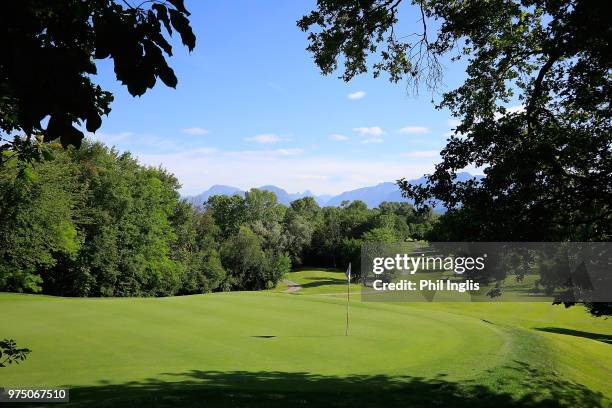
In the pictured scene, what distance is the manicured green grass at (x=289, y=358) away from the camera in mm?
9781

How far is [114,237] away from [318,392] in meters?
34.2

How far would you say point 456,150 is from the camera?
29.5 ft

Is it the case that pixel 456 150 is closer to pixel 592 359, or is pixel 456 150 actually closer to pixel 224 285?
pixel 592 359

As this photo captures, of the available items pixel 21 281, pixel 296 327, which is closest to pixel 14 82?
pixel 296 327

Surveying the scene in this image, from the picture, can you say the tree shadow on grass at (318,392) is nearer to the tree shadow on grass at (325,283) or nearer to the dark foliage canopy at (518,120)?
the dark foliage canopy at (518,120)

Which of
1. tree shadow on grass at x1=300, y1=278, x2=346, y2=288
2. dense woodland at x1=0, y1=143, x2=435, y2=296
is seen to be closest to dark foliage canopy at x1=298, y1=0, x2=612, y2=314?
dense woodland at x1=0, y1=143, x2=435, y2=296

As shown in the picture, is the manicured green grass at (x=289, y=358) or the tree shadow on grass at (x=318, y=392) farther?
the manicured green grass at (x=289, y=358)

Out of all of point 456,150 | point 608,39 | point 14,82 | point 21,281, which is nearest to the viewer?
point 14,82

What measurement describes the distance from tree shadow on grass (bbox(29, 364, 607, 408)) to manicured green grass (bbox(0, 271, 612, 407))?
40 mm

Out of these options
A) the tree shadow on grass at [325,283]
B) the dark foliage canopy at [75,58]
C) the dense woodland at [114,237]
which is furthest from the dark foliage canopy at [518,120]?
the tree shadow on grass at [325,283]

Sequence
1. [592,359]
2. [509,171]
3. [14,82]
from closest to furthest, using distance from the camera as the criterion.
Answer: [14,82], [509,171], [592,359]

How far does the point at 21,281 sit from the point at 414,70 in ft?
102

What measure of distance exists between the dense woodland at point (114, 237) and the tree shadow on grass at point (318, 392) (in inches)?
163

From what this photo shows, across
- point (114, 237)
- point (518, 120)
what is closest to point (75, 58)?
point (518, 120)
